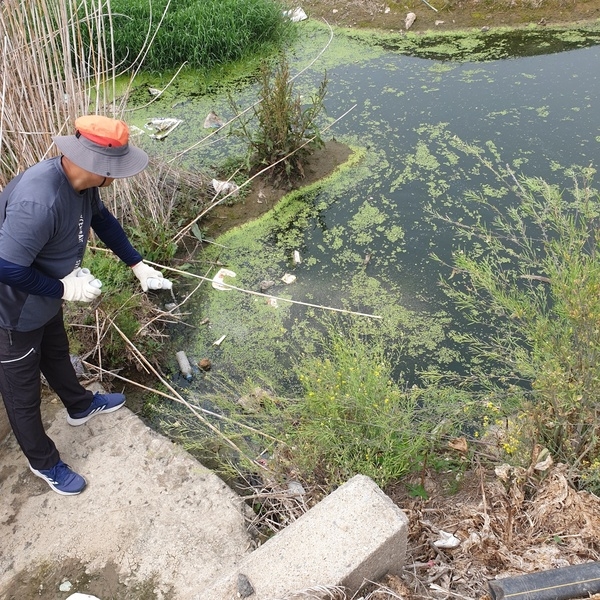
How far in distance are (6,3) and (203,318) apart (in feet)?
6.06

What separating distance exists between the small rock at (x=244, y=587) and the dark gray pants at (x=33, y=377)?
1053mm

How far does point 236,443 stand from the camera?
255 centimetres

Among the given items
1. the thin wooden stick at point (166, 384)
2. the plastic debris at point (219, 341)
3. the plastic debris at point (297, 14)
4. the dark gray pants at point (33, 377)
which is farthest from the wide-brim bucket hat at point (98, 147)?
the plastic debris at point (297, 14)

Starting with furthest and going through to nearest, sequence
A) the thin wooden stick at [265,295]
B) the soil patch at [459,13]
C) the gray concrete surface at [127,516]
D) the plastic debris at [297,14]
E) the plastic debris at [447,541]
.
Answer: the plastic debris at [297,14] → the soil patch at [459,13] → the thin wooden stick at [265,295] → the gray concrete surface at [127,516] → the plastic debris at [447,541]

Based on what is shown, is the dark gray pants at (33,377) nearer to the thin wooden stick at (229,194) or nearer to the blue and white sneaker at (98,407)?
the blue and white sneaker at (98,407)

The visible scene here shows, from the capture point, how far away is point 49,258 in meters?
1.99

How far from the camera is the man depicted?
1804 mm

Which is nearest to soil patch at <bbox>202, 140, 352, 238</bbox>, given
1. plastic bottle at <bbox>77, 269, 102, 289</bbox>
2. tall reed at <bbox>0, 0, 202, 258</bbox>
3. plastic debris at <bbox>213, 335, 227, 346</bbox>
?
tall reed at <bbox>0, 0, 202, 258</bbox>

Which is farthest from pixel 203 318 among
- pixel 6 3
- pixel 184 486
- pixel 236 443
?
pixel 6 3

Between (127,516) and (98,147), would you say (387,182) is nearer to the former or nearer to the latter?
(98,147)

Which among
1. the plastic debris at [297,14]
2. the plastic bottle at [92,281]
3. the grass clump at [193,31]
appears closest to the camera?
the plastic bottle at [92,281]

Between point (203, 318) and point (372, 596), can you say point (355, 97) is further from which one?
point (372, 596)

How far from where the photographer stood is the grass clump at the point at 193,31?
5012 millimetres

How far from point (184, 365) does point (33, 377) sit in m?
0.96
